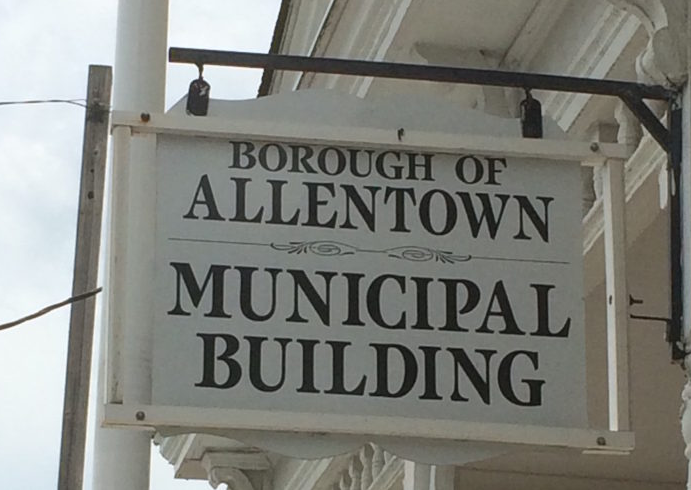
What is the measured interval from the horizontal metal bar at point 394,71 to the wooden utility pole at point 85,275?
3160 millimetres

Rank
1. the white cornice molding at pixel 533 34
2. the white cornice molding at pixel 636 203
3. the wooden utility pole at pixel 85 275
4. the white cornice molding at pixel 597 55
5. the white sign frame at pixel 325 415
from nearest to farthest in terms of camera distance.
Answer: the white sign frame at pixel 325 415 → the white cornice molding at pixel 636 203 → the white cornice molding at pixel 597 55 → the white cornice molding at pixel 533 34 → the wooden utility pole at pixel 85 275

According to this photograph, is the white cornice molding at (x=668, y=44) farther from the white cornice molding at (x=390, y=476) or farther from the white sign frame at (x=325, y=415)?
the white cornice molding at (x=390, y=476)

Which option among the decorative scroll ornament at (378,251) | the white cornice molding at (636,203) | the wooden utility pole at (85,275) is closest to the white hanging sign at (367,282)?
the decorative scroll ornament at (378,251)

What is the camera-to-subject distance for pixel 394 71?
4090 millimetres

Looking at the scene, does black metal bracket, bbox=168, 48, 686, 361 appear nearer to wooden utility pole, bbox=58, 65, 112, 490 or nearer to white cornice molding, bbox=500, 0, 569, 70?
white cornice molding, bbox=500, 0, 569, 70

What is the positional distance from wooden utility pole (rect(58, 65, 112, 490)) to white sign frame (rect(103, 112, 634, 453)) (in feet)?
9.95

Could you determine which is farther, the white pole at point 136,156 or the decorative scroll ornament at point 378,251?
the decorative scroll ornament at point 378,251

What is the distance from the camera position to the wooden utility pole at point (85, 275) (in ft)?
23.3

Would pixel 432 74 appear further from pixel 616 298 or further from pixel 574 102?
pixel 574 102

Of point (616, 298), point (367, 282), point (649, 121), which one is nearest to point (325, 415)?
point (367, 282)

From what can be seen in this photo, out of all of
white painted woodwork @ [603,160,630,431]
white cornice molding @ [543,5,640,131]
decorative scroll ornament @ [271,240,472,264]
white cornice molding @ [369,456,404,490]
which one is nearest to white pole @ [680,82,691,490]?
white painted woodwork @ [603,160,630,431]

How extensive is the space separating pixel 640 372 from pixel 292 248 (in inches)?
172

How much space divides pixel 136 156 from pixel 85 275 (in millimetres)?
3023

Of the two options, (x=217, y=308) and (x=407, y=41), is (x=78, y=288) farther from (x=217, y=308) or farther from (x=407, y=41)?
(x=217, y=308)
